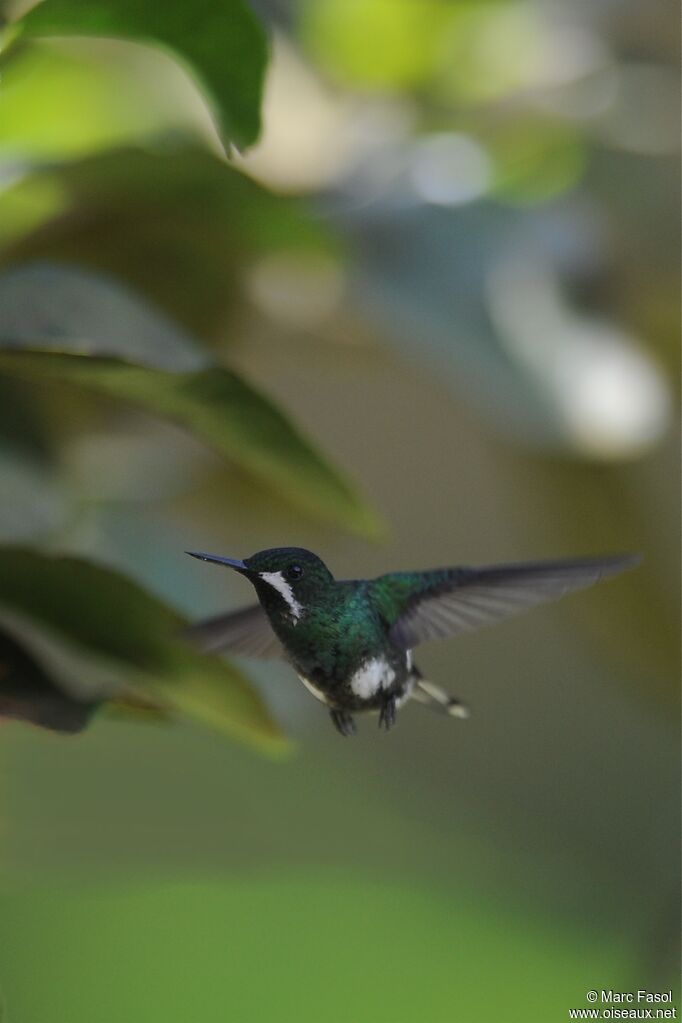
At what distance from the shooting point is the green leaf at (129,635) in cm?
86

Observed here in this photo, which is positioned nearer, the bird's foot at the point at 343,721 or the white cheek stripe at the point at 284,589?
the white cheek stripe at the point at 284,589

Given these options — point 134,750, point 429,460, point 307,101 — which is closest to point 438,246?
point 307,101

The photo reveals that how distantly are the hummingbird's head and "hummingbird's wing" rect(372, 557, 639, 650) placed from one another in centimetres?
11

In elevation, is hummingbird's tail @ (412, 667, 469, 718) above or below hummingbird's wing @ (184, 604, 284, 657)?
below

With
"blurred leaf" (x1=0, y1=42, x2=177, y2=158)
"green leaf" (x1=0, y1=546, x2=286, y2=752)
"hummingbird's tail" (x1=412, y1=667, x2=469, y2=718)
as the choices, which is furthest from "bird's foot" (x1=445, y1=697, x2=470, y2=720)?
"blurred leaf" (x1=0, y1=42, x2=177, y2=158)

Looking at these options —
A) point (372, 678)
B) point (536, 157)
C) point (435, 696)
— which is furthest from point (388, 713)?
point (536, 157)

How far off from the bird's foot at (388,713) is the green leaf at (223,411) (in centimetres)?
15

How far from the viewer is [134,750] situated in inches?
73.2

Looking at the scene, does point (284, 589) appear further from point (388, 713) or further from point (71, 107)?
point (71, 107)

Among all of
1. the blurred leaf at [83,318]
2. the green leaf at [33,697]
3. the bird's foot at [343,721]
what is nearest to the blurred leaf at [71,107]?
the blurred leaf at [83,318]

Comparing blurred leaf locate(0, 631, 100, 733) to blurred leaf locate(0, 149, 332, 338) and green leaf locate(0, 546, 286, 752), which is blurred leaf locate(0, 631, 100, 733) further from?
blurred leaf locate(0, 149, 332, 338)

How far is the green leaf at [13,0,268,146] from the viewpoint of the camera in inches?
27.7

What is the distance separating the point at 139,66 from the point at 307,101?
266mm

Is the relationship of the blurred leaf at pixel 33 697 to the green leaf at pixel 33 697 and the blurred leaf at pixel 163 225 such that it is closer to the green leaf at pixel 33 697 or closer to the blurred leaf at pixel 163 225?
the green leaf at pixel 33 697
